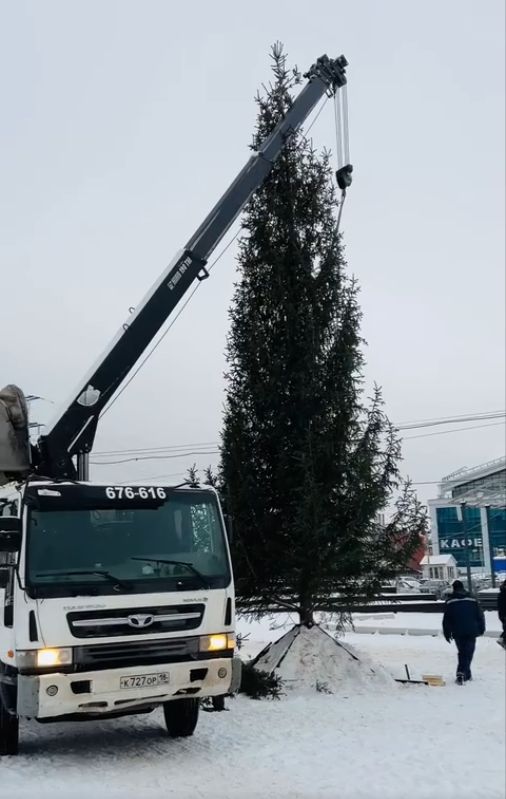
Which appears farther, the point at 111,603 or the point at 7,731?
the point at 7,731

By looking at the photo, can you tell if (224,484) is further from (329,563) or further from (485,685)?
(485,685)

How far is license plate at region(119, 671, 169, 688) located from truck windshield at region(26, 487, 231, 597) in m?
0.78

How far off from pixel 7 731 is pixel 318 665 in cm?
626

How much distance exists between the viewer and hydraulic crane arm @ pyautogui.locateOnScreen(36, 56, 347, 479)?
11.1m

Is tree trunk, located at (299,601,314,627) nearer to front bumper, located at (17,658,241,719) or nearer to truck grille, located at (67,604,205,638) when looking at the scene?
front bumper, located at (17,658,241,719)

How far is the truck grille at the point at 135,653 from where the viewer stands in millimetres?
7199

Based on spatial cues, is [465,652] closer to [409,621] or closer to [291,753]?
[291,753]

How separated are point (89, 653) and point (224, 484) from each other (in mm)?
6640

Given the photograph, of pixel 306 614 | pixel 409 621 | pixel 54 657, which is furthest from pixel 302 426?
pixel 409 621

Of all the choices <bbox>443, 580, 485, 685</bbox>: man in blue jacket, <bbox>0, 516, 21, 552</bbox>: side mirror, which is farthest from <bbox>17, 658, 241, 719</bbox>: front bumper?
<bbox>443, 580, 485, 685</bbox>: man in blue jacket

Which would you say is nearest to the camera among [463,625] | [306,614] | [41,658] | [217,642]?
[41,658]

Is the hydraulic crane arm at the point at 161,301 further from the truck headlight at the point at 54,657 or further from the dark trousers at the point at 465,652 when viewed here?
the dark trousers at the point at 465,652

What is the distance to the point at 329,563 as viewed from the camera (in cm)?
1273

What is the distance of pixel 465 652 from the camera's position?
12.8 meters
